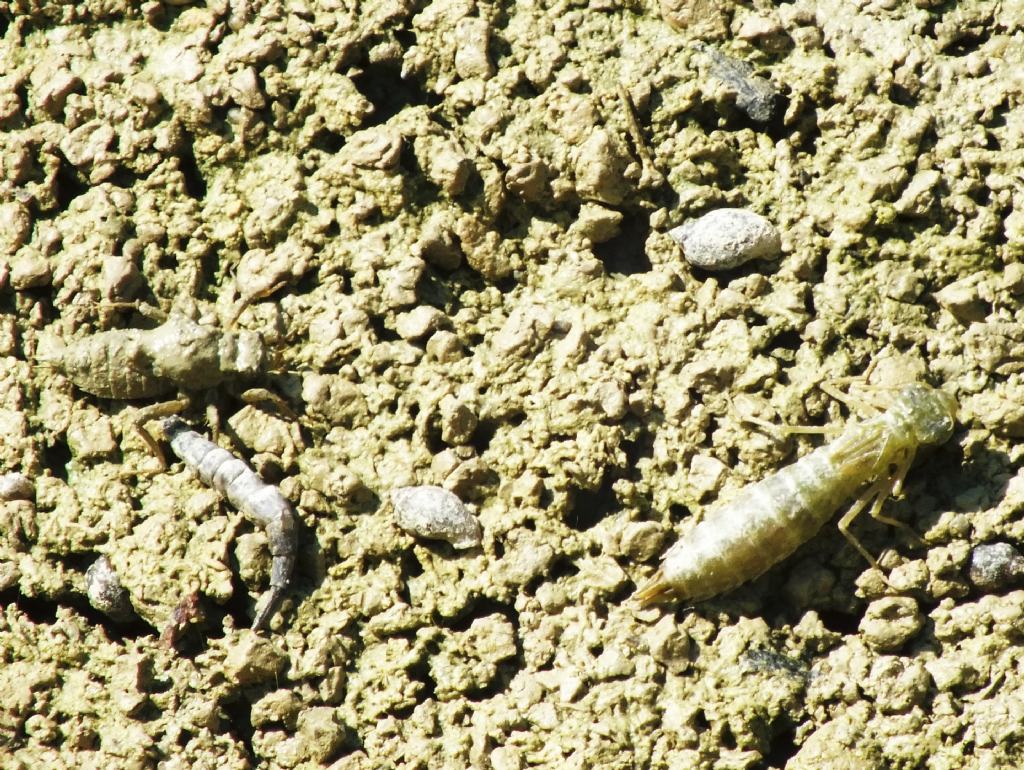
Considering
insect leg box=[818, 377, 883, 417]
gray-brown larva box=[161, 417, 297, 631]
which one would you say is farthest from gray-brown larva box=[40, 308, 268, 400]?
insect leg box=[818, 377, 883, 417]

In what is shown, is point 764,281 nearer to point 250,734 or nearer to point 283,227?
point 283,227

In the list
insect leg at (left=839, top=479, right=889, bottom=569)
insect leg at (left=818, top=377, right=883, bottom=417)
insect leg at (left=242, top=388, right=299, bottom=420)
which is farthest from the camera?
insect leg at (left=242, top=388, right=299, bottom=420)

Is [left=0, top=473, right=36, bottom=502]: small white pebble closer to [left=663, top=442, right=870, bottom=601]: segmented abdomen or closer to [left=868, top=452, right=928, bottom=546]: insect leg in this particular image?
[left=663, top=442, right=870, bottom=601]: segmented abdomen

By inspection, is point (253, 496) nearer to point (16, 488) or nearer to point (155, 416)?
point (155, 416)

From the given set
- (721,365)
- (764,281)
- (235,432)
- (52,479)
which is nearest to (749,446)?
(721,365)

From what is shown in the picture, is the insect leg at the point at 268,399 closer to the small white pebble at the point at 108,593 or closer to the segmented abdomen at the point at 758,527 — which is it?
the small white pebble at the point at 108,593

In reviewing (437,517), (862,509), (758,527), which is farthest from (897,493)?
(437,517)
